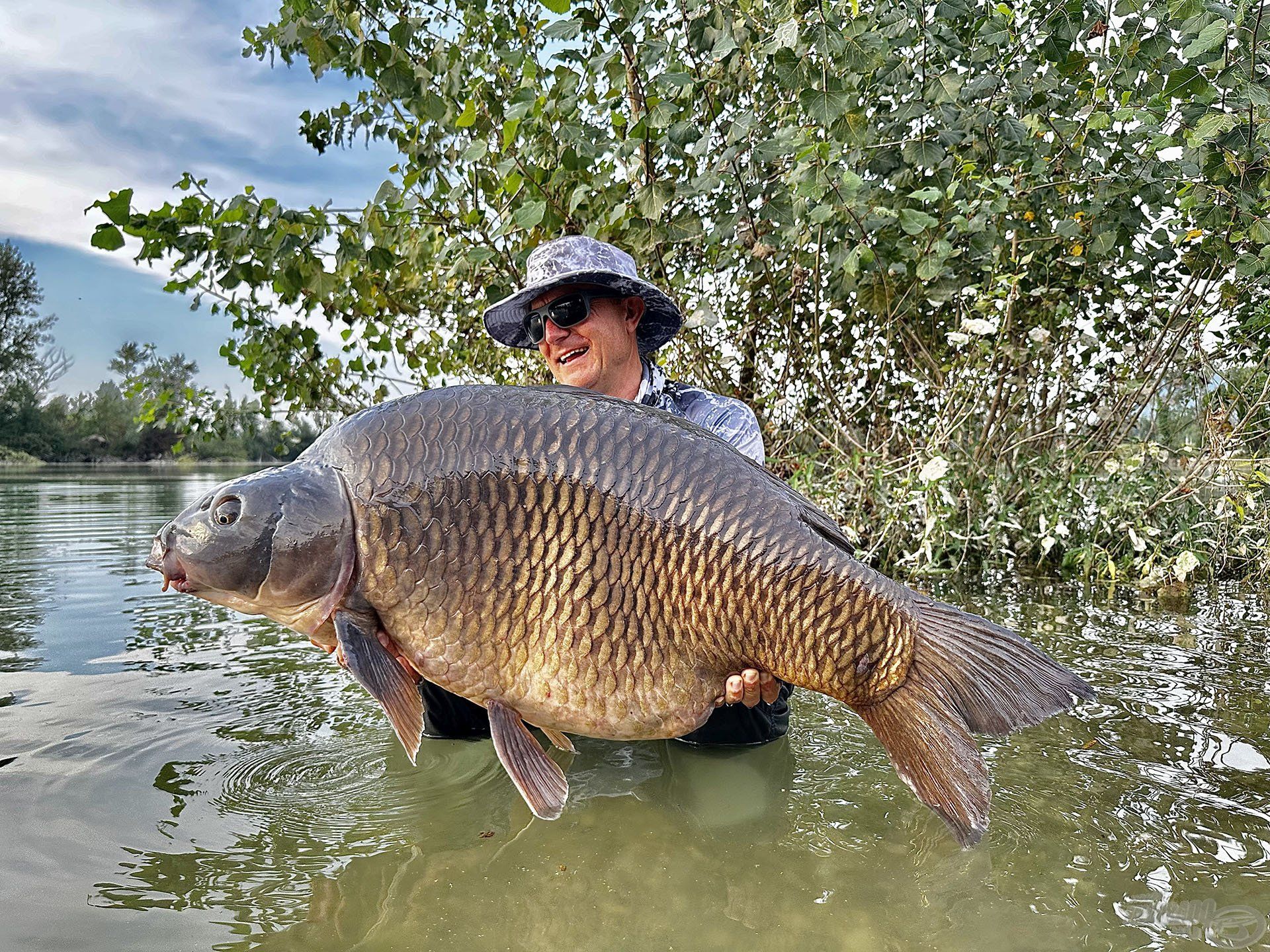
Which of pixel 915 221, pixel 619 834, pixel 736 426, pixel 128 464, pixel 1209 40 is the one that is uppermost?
pixel 1209 40

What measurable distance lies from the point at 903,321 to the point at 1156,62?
7.72 feet

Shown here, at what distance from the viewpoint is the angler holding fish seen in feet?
5.33

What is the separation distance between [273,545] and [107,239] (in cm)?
174

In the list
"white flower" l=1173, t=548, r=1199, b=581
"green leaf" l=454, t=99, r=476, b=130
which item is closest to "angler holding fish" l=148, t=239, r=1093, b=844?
"green leaf" l=454, t=99, r=476, b=130

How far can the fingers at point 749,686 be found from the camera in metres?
1.74

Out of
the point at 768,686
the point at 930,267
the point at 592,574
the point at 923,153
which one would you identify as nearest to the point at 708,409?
the point at 768,686

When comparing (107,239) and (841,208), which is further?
(841,208)

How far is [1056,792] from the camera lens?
6.86 ft

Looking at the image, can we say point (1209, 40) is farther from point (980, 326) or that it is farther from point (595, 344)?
point (980, 326)

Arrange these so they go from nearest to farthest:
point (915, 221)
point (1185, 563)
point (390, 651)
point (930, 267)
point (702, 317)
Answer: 1. point (390, 651)
2. point (915, 221)
3. point (930, 267)
4. point (702, 317)
5. point (1185, 563)

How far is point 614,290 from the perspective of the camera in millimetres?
2578

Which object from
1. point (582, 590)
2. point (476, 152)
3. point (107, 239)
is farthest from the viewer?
point (476, 152)

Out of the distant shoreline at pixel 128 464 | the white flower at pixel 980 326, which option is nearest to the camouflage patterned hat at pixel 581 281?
the white flower at pixel 980 326

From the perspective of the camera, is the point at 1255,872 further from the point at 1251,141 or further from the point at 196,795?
the point at 196,795
